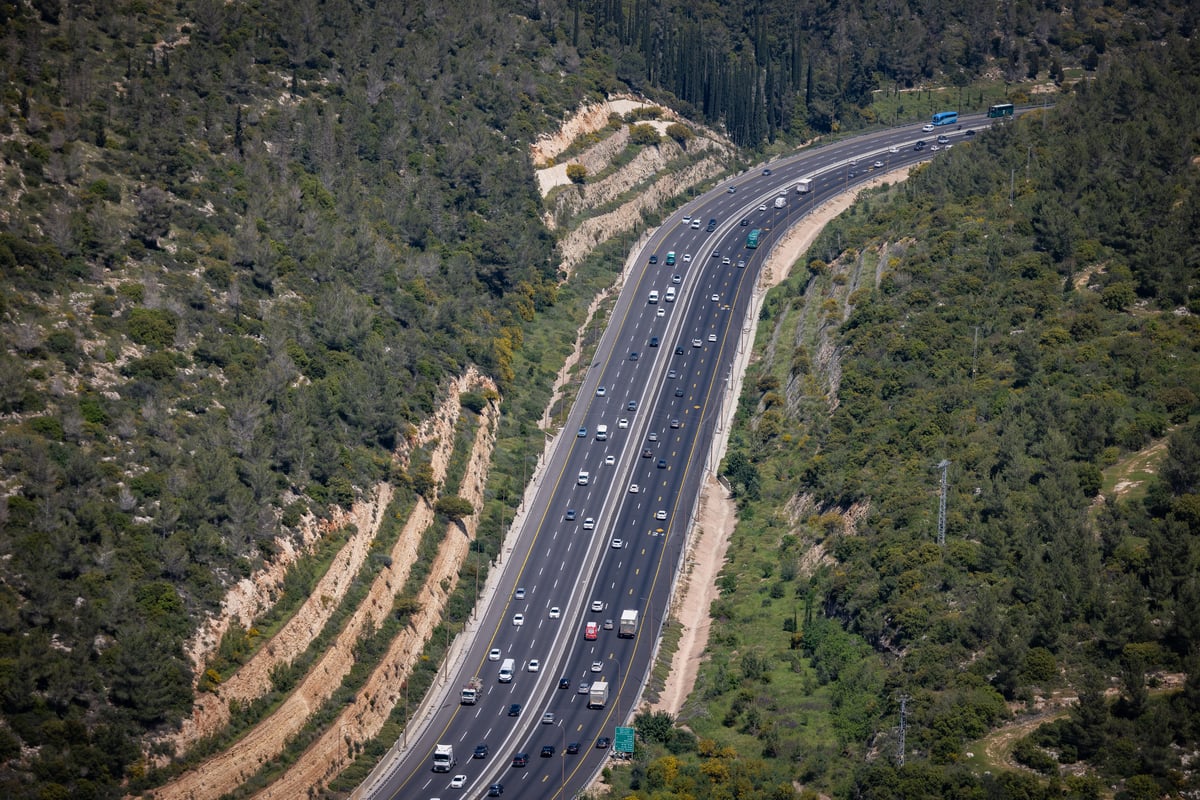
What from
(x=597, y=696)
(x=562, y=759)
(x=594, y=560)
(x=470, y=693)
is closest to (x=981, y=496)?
(x=597, y=696)

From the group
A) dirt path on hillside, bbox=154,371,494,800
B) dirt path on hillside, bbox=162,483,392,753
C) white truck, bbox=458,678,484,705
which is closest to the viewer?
dirt path on hillside, bbox=154,371,494,800

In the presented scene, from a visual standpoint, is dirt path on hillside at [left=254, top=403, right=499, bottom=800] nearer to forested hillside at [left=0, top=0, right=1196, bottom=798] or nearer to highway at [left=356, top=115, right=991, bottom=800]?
highway at [left=356, top=115, right=991, bottom=800]

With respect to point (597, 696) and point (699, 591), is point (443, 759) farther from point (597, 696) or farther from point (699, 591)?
point (699, 591)

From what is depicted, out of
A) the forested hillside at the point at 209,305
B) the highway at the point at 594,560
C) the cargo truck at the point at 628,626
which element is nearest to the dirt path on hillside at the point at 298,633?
the forested hillside at the point at 209,305

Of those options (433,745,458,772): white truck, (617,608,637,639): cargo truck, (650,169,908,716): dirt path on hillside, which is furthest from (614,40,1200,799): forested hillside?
(433,745,458,772): white truck

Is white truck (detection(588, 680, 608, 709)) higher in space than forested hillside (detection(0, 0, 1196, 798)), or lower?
lower

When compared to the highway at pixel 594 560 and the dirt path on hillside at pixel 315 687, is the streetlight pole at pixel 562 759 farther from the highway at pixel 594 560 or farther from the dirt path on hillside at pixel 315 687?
the dirt path on hillside at pixel 315 687

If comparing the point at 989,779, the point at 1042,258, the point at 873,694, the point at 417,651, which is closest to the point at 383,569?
the point at 417,651
